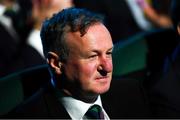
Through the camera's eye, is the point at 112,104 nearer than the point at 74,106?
No

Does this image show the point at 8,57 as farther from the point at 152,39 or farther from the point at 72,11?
the point at 72,11

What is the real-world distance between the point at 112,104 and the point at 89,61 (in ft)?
1.30

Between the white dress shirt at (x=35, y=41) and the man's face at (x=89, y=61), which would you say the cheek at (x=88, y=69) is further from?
the white dress shirt at (x=35, y=41)

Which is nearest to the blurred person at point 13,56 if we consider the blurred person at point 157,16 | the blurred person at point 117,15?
the blurred person at point 117,15

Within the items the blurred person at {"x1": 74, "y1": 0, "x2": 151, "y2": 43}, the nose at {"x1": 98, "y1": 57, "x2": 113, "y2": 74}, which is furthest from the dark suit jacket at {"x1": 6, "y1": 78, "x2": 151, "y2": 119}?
the blurred person at {"x1": 74, "y1": 0, "x2": 151, "y2": 43}

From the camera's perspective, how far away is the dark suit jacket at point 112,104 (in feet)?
9.02

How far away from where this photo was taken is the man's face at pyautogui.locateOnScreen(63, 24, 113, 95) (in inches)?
104

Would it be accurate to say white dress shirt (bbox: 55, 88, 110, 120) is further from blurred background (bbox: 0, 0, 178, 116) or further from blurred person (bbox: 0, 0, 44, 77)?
blurred person (bbox: 0, 0, 44, 77)

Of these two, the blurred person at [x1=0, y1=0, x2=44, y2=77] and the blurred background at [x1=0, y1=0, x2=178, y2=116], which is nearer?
the blurred background at [x1=0, y1=0, x2=178, y2=116]

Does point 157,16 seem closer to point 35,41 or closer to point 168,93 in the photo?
point 35,41

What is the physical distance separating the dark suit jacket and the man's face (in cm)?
16

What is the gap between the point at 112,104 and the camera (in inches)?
117

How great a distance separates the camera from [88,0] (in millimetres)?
5875

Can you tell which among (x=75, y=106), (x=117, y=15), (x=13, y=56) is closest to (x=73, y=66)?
(x=75, y=106)
